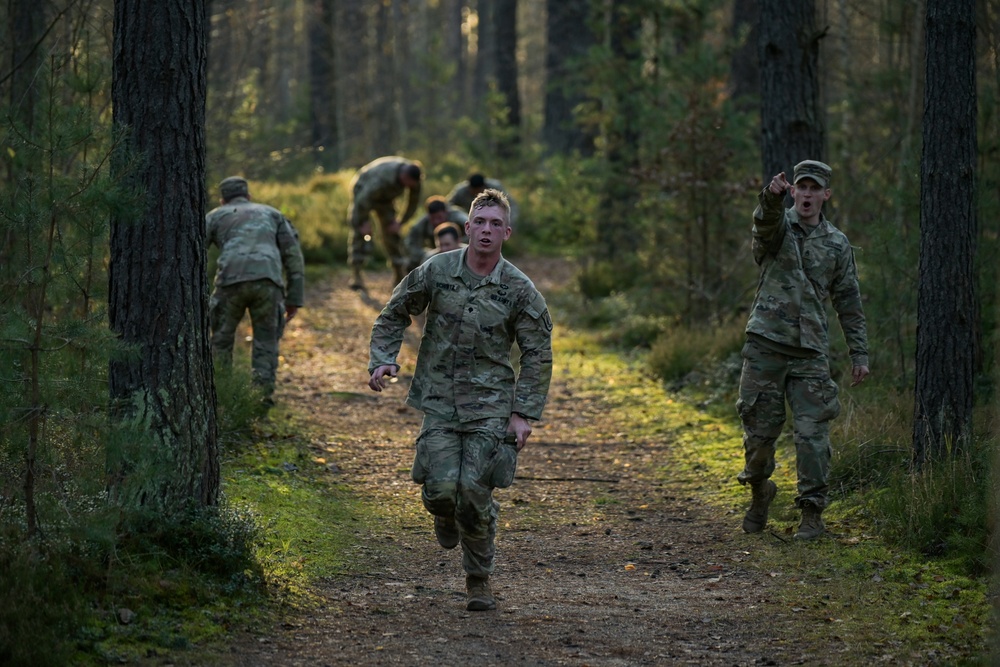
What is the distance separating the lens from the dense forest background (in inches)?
215

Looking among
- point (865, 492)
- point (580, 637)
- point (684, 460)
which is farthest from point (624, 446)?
point (580, 637)

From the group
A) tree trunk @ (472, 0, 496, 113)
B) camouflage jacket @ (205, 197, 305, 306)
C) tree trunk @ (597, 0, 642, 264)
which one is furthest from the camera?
tree trunk @ (472, 0, 496, 113)

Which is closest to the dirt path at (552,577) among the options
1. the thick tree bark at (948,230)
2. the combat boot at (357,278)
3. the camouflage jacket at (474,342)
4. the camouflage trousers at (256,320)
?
the camouflage trousers at (256,320)

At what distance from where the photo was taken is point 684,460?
32.9ft

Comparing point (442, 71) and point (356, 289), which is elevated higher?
point (442, 71)

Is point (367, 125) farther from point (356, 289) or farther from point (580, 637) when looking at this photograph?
point (580, 637)

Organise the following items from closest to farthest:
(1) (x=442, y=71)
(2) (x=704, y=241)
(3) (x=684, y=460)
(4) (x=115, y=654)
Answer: (4) (x=115, y=654), (3) (x=684, y=460), (2) (x=704, y=241), (1) (x=442, y=71)

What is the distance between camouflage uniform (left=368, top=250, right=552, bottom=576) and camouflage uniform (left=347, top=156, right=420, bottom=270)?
10.8 m

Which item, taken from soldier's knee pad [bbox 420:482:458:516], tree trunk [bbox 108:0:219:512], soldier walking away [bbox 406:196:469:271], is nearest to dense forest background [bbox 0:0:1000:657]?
tree trunk [bbox 108:0:219:512]

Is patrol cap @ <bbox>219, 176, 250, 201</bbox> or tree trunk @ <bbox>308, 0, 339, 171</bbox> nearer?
patrol cap @ <bbox>219, 176, 250, 201</bbox>

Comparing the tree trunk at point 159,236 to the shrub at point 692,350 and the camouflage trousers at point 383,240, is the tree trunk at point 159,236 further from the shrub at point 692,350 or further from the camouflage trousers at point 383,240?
the camouflage trousers at point 383,240

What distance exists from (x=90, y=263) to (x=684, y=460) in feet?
18.5

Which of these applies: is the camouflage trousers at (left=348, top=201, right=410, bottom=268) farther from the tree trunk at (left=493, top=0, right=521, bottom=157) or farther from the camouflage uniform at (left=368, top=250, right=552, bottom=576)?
the tree trunk at (left=493, top=0, right=521, bottom=157)

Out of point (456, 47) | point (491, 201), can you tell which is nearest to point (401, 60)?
point (456, 47)
